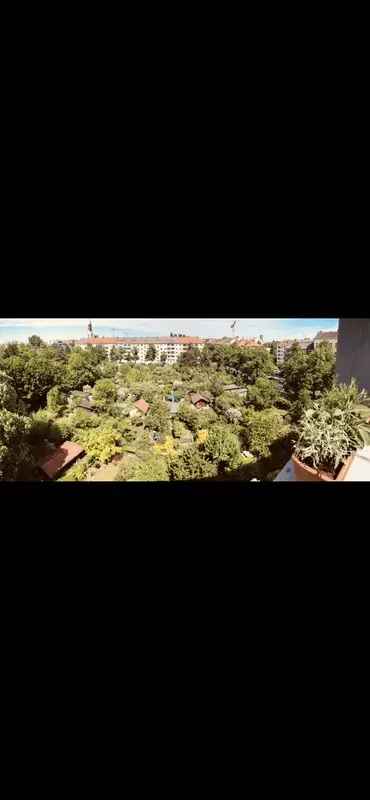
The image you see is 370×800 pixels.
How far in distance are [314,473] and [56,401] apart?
2614 millimetres

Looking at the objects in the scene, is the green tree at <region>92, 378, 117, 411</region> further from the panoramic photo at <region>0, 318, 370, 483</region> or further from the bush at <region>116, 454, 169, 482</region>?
the bush at <region>116, 454, 169, 482</region>

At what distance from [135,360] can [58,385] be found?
930mm

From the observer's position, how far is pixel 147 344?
8.84ft

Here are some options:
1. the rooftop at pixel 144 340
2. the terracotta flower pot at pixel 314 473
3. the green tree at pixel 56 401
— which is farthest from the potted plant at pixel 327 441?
the green tree at pixel 56 401

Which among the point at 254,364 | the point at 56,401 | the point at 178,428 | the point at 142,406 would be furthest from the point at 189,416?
the point at 56,401

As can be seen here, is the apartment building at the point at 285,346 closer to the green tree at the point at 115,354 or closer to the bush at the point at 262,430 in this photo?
the bush at the point at 262,430

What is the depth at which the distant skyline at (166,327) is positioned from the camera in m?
1.83

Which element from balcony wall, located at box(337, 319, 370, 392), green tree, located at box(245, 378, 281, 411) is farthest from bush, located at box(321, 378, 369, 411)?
green tree, located at box(245, 378, 281, 411)

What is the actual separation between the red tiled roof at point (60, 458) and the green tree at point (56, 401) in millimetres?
432

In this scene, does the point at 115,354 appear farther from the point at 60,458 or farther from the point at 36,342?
the point at 60,458

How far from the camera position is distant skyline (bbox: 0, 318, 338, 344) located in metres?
1.83

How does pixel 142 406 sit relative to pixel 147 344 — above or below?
below

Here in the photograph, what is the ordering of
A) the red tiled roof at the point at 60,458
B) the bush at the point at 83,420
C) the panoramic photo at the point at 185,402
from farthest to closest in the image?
1. the bush at the point at 83,420
2. the red tiled roof at the point at 60,458
3. the panoramic photo at the point at 185,402
